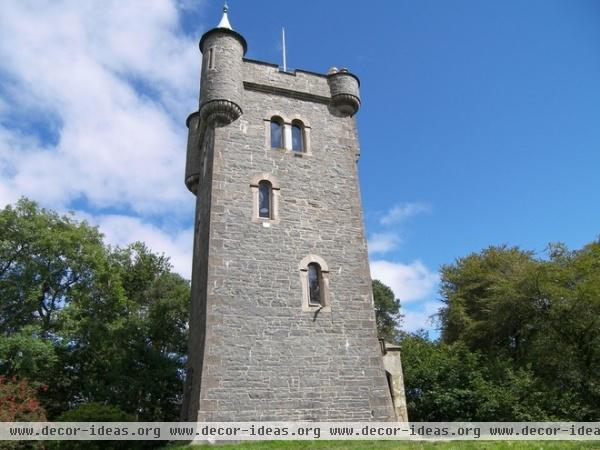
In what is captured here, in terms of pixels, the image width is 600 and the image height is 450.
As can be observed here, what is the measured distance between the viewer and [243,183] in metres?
14.4

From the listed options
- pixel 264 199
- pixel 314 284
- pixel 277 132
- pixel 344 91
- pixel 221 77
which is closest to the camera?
pixel 314 284

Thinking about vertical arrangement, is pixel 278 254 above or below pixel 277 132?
below

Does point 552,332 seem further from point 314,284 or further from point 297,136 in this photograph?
point 297,136

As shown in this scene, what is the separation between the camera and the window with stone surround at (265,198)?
14.2 meters

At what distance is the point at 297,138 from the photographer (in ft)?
52.5

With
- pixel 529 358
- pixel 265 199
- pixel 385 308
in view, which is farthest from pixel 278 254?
pixel 385 308

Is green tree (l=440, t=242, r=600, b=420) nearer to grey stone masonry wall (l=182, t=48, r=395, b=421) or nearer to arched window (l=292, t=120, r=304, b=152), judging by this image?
grey stone masonry wall (l=182, t=48, r=395, b=421)

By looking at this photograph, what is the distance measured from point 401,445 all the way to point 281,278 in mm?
5466

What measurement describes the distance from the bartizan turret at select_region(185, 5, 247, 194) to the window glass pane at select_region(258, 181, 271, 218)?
8.09ft

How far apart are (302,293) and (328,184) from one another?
4032 mm

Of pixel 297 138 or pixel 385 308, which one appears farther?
pixel 385 308

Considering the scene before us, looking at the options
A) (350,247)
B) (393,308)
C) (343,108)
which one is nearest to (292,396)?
(350,247)

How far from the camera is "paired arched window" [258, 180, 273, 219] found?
47.3 feet

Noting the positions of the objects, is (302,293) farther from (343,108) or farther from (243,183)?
(343,108)
